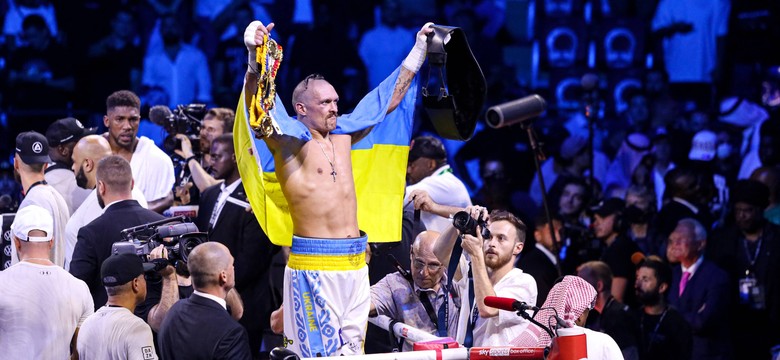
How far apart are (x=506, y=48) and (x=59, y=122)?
23.8 ft

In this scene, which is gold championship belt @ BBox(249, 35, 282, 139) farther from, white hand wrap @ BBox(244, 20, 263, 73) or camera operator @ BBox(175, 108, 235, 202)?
camera operator @ BBox(175, 108, 235, 202)

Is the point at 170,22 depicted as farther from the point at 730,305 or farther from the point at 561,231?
the point at 730,305

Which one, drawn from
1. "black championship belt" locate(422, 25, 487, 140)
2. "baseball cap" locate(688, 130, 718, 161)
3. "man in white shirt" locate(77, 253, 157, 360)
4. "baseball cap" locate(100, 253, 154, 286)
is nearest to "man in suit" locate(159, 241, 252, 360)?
"man in white shirt" locate(77, 253, 157, 360)

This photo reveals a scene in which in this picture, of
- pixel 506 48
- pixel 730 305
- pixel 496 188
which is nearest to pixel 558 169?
pixel 496 188

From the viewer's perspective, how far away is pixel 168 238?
6375mm

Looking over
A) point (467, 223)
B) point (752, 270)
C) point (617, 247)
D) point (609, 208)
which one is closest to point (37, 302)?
point (467, 223)

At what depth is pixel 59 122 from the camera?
8180 millimetres

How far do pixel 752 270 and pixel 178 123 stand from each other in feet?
14.6

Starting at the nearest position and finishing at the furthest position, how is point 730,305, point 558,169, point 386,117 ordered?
1. point 386,117
2. point 730,305
3. point 558,169

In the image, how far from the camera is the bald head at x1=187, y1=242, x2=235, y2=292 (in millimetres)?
5641

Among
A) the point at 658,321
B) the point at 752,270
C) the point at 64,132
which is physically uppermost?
the point at 64,132

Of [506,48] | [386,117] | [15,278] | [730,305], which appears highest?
[506,48]

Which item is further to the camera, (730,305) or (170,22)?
(170,22)

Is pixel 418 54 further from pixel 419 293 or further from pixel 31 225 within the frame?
pixel 31 225
